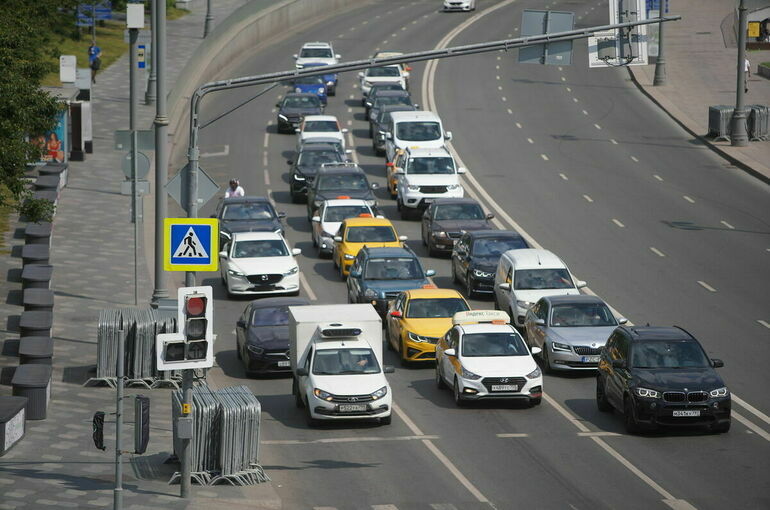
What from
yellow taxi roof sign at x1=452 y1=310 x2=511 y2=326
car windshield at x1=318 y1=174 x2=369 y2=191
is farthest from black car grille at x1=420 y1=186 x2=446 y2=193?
yellow taxi roof sign at x1=452 y1=310 x2=511 y2=326

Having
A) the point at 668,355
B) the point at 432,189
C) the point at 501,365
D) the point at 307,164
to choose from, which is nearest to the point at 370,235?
the point at 432,189

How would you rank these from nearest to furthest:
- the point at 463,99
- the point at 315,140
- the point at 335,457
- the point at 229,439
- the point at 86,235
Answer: the point at 229,439 < the point at 335,457 < the point at 86,235 < the point at 315,140 < the point at 463,99

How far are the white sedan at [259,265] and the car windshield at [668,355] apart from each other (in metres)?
12.5

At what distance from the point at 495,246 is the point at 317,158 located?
13676mm

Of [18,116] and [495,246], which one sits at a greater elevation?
[18,116]

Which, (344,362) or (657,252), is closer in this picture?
(344,362)

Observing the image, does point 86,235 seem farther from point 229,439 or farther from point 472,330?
point 229,439

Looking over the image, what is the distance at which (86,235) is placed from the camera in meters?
41.4

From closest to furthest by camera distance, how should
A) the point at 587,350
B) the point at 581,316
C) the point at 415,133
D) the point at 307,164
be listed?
the point at 587,350
the point at 581,316
the point at 307,164
the point at 415,133

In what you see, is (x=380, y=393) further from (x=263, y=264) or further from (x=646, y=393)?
(x=263, y=264)

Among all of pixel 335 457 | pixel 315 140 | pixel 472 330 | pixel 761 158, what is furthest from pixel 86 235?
pixel 761 158

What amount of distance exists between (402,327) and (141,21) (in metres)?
17.6

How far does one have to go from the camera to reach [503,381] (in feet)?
82.3

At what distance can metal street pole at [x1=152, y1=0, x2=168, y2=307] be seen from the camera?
2494 centimetres
